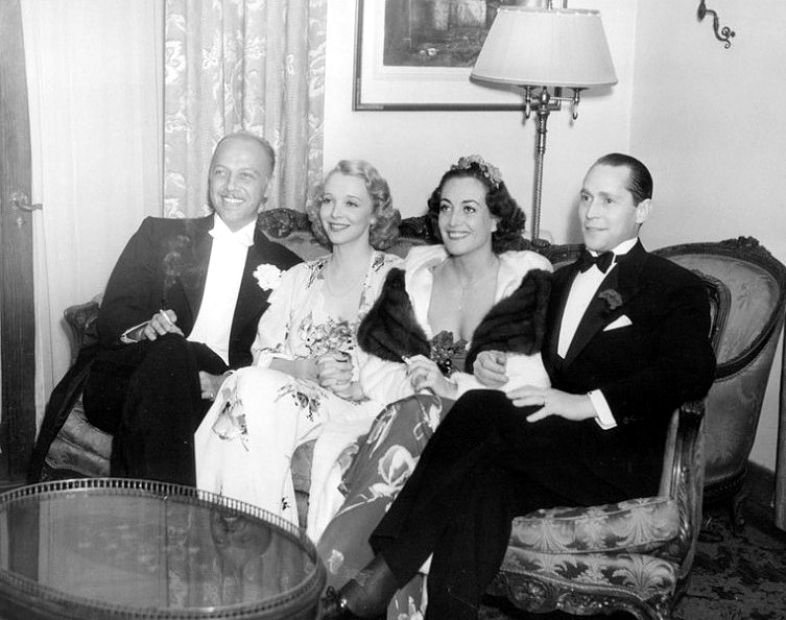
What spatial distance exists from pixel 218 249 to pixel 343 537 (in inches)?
46.9

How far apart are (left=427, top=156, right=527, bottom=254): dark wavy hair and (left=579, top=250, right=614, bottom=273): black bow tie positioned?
0.30 m

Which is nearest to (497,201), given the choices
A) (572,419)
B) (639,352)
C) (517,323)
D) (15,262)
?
(517,323)

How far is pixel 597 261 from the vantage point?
3.34 meters

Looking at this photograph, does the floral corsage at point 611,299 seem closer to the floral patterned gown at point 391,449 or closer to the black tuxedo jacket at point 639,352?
the black tuxedo jacket at point 639,352

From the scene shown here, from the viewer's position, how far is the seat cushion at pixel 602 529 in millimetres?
2969

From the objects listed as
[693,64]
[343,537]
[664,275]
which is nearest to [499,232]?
[664,275]

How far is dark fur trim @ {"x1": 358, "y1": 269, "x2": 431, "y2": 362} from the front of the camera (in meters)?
3.53

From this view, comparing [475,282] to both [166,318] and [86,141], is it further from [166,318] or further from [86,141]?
[86,141]

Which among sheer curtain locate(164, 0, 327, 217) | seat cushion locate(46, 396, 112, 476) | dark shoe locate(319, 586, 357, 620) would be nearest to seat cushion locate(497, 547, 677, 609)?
dark shoe locate(319, 586, 357, 620)

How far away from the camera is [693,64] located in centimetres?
448

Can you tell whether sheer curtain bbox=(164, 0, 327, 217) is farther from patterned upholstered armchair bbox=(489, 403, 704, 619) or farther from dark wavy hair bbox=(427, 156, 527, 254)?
patterned upholstered armchair bbox=(489, 403, 704, 619)

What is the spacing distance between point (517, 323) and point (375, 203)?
634 mm

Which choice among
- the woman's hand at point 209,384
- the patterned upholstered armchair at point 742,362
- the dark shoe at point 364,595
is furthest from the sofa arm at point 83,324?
the patterned upholstered armchair at point 742,362

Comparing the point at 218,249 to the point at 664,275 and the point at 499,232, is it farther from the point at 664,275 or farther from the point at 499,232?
the point at 664,275
